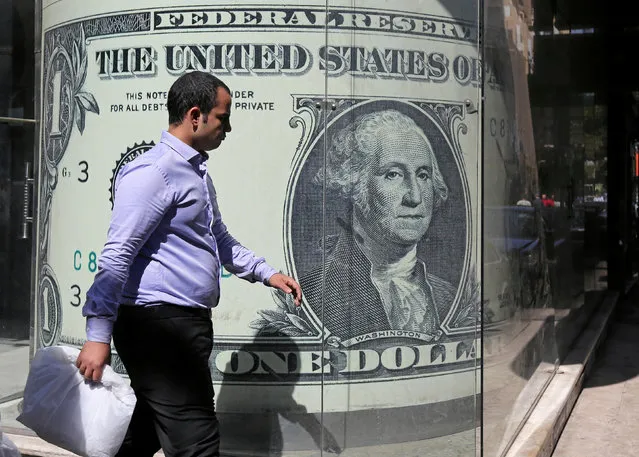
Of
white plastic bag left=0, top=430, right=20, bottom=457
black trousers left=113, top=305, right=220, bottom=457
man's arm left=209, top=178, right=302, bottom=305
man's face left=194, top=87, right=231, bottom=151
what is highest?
man's face left=194, top=87, right=231, bottom=151

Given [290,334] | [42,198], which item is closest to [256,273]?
[290,334]

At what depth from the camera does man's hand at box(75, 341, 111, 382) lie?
2746 mm

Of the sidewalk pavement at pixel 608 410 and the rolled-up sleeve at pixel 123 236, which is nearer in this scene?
the rolled-up sleeve at pixel 123 236

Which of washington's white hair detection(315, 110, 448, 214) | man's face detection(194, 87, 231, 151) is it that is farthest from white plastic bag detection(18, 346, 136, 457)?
washington's white hair detection(315, 110, 448, 214)

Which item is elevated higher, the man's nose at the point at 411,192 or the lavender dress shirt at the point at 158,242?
the man's nose at the point at 411,192

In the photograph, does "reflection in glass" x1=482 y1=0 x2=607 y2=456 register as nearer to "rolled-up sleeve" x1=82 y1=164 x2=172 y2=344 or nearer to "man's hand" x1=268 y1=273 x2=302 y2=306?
"man's hand" x1=268 y1=273 x2=302 y2=306

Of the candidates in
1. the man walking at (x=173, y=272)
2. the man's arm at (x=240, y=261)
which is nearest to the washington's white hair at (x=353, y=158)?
the man's arm at (x=240, y=261)

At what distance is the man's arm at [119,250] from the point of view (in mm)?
2748

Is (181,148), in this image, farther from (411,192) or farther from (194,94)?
(411,192)

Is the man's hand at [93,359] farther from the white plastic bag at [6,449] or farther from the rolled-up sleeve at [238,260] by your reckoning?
the rolled-up sleeve at [238,260]

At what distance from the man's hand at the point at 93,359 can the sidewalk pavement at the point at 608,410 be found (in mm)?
3185

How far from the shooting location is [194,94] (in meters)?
2.97

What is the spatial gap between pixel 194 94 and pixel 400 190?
135 centimetres

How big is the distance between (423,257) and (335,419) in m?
0.83
